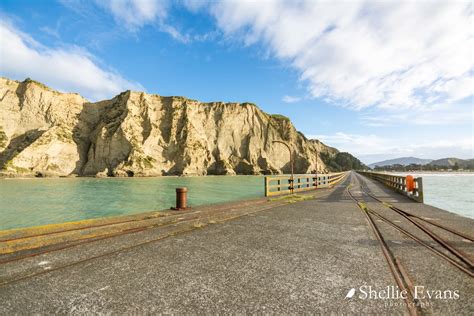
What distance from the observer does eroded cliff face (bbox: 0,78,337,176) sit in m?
63.8

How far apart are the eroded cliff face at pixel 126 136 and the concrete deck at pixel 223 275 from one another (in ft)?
189

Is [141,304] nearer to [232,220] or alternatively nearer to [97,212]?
[232,220]

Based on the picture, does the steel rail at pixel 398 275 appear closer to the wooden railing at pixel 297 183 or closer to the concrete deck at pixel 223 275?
the concrete deck at pixel 223 275

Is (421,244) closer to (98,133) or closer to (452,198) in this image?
(452,198)

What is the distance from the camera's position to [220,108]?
8988 centimetres

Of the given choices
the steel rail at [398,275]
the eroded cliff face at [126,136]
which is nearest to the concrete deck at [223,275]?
the steel rail at [398,275]

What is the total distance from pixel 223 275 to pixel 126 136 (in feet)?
237

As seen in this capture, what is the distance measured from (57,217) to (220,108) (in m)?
79.7

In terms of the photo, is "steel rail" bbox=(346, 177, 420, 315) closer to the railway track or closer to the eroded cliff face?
the railway track

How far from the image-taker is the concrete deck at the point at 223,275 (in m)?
2.83

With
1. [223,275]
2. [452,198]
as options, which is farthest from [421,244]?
[452,198]

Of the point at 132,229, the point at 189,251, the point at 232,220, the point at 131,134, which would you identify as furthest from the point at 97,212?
the point at 131,134

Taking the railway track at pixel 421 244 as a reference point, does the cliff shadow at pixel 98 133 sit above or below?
above

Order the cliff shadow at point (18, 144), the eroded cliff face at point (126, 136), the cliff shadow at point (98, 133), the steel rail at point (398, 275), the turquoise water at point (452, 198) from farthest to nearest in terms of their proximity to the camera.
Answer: the cliff shadow at point (98, 133) → the eroded cliff face at point (126, 136) → the cliff shadow at point (18, 144) → the turquoise water at point (452, 198) → the steel rail at point (398, 275)
